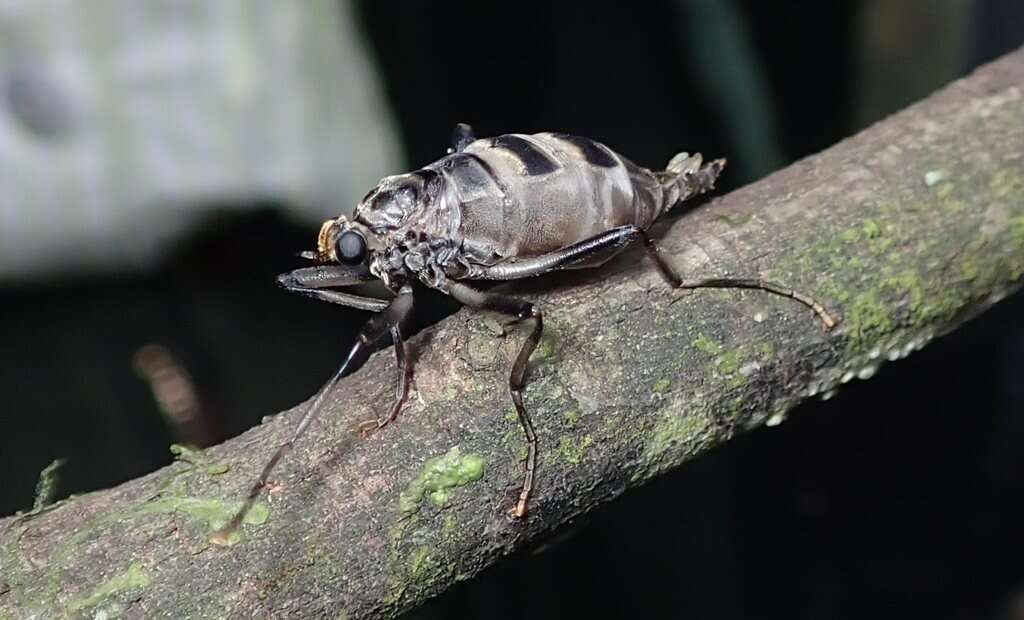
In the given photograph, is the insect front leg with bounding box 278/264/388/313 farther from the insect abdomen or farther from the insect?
the insect abdomen

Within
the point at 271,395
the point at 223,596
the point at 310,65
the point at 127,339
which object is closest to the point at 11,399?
the point at 127,339

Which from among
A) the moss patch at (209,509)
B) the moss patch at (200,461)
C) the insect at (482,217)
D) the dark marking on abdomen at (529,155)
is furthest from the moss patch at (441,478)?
the dark marking on abdomen at (529,155)

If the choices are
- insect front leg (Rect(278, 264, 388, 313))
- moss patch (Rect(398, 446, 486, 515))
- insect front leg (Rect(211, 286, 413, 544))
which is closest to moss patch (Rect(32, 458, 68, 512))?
insect front leg (Rect(211, 286, 413, 544))

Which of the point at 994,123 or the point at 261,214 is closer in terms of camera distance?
the point at 994,123

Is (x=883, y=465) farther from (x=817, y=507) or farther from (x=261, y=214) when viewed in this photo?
(x=261, y=214)

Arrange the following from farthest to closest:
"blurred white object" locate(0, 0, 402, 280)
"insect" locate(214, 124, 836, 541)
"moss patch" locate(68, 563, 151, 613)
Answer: "blurred white object" locate(0, 0, 402, 280), "insect" locate(214, 124, 836, 541), "moss patch" locate(68, 563, 151, 613)

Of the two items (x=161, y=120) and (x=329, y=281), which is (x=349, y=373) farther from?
(x=161, y=120)

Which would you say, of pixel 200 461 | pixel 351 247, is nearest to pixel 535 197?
pixel 351 247
